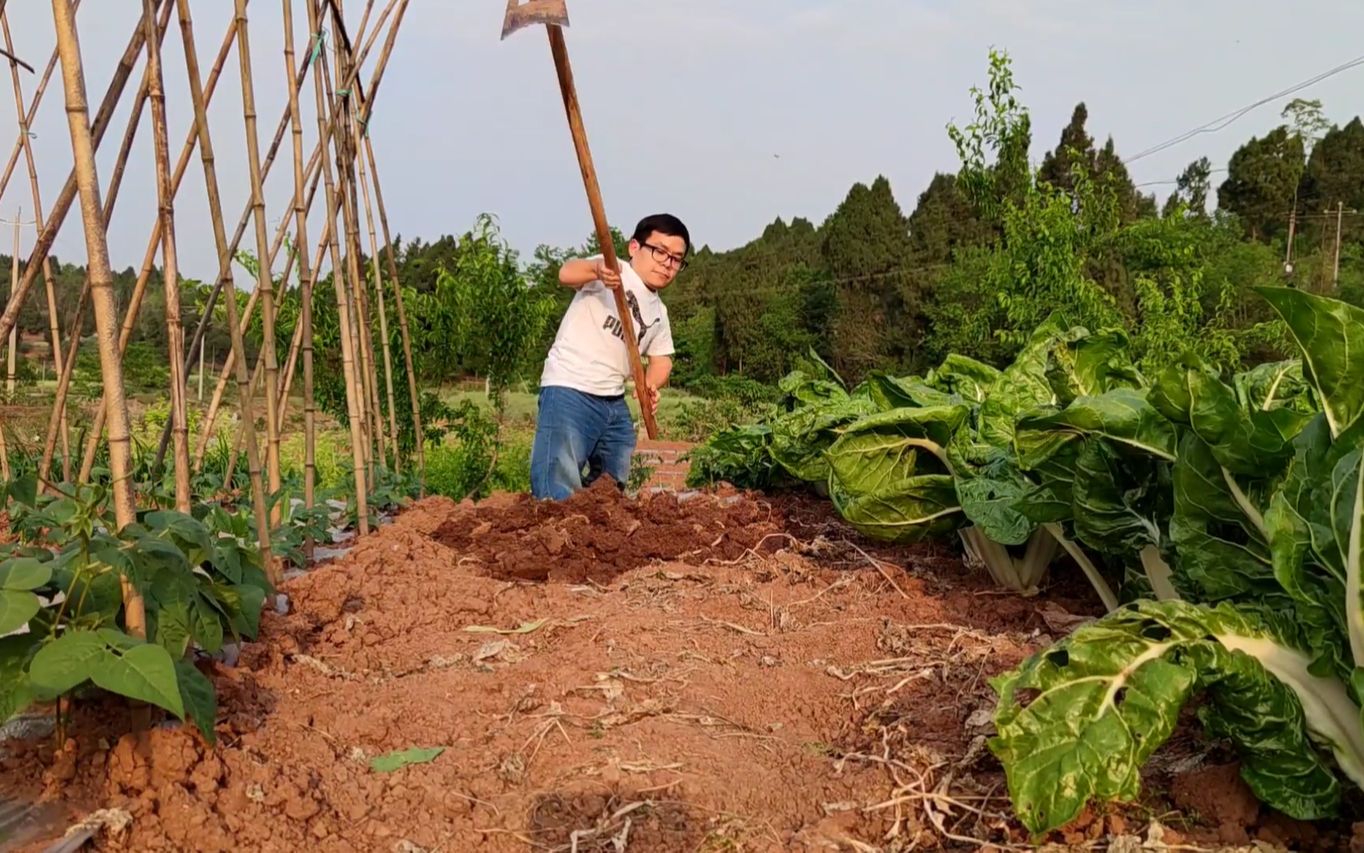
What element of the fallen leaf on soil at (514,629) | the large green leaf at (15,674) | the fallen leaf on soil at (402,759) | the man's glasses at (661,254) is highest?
the man's glasses at (661,254)

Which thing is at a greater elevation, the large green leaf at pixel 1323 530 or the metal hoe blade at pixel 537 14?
the metal hoe blade at pixel 537 14

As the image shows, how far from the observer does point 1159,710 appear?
143 centimetres

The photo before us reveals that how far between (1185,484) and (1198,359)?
0.24 metres

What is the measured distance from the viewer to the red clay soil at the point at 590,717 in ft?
5.50

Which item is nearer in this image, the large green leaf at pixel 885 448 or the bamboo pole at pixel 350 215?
the large green leaf at pixel 885 448

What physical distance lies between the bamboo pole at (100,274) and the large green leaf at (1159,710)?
1.50 metres

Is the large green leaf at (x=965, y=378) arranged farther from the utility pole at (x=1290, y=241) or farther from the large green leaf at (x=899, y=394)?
the utility pole at (x=1290, y=241)

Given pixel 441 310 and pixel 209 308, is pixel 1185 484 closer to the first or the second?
pixel 209 308

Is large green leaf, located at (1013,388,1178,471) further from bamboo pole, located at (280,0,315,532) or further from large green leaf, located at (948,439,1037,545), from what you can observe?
bamboo pole, located at (280,0,315,532)

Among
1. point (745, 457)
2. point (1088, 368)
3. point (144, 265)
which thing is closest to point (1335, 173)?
point (745, 457)

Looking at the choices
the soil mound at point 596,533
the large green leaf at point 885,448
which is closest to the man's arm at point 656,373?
the soil mound at point 596,533

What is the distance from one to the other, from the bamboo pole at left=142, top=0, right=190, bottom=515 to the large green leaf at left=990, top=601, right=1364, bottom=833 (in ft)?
5.98

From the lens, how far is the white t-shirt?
430 centimetres

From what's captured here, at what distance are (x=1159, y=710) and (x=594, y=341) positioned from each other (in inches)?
124
